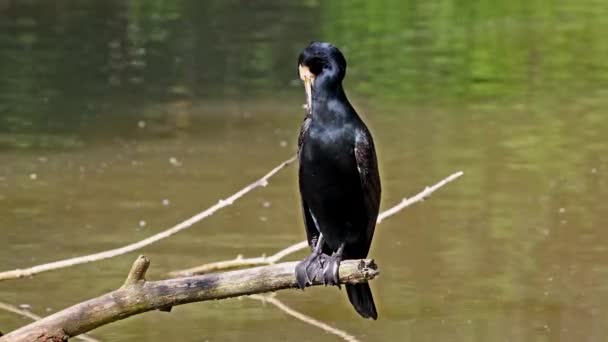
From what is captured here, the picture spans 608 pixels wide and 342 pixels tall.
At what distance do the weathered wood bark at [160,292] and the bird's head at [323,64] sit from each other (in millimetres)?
490

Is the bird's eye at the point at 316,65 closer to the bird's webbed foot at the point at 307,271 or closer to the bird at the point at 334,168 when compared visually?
the bird at the point at 334,168

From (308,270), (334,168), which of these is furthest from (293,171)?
(308,270)

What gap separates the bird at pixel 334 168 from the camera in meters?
3.68

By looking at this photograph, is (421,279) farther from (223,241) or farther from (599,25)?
(599,25)

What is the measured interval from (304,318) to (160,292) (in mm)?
2047

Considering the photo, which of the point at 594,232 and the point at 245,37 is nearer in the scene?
the point at 594,232

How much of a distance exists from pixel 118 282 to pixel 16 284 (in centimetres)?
47

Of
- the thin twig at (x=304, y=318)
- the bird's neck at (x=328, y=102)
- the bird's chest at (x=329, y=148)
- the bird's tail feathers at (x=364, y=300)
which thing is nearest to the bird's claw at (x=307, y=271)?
the bird's tail feathers at (x=364, y=300)

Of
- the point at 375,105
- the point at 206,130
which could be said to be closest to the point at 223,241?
the point at 206,130

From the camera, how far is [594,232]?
678 centimetres

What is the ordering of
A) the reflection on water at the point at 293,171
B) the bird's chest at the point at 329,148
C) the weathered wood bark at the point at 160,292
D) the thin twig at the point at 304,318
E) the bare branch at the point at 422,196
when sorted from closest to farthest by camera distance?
1. the weathered wood bark at the point at 160,292
2. the bird's chest at the point at 329,148
3. the bare branch at the point at 422,196
4. the thin twig at the point at 304,318
5. the reflection on water at the point at 293,171

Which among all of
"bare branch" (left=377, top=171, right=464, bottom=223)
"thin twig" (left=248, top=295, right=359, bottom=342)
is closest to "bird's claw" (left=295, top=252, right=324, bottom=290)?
"bare branch" (left=377, top=171, right=464, bottom=223)

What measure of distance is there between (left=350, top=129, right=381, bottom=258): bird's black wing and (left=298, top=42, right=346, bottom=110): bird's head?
0.56 feet

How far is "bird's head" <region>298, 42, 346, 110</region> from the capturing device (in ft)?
12.0
